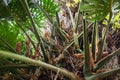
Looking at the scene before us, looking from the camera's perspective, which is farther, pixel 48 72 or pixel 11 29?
pixel 11 29

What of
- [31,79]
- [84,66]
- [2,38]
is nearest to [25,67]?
[31,79]

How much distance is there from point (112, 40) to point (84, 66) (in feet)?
1.87

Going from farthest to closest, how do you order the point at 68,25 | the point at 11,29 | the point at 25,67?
the point at 68,25 → the point at 11,29 → the point at 25,67

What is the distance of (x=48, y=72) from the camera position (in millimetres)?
1591

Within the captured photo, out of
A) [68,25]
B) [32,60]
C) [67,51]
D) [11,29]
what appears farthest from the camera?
[68,25]

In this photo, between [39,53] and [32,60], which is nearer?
[32,60]

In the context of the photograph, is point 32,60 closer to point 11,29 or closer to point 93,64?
point 93,64

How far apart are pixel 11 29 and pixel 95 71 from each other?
78cm

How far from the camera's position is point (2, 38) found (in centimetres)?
166

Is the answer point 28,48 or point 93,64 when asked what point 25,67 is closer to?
point 28,48

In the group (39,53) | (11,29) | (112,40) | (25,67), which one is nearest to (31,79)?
(25,67)

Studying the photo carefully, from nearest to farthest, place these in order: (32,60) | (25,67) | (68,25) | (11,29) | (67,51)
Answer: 1. (32,60)
2. (25,67)
3. (67,51)
4. (11,29)
5. (68,25)

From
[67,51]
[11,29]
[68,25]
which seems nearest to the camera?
[67,51]

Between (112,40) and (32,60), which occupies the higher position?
(32,60)
